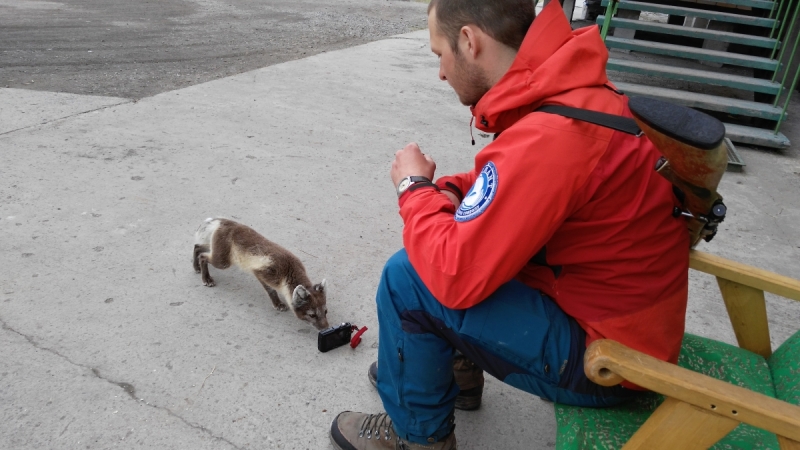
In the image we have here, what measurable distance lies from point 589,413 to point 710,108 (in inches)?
221

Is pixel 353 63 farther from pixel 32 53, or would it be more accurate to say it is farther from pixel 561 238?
pixel 561 238

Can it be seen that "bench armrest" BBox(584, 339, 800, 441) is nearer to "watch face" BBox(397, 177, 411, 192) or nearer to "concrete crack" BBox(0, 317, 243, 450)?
"watch face" BBox(397, 177, 411, 192)

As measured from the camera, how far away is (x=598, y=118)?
1641 millimetres

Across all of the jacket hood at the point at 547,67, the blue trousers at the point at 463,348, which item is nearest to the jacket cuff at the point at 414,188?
the blue trousers at the point at 463,348

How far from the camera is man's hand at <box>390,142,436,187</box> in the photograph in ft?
6.89

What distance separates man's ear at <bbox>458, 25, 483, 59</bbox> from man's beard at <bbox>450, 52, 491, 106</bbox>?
0.03 m

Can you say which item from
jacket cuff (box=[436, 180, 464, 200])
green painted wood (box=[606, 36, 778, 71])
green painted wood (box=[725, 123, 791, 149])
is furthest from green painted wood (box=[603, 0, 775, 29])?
jacket cuff (box=[436, 180, 464, 200])

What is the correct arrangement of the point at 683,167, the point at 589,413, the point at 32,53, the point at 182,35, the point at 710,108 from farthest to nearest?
the point at 182,35 < the point at 32,53 < the point at 710,108 < the point at 589,413 < the point at 683,167

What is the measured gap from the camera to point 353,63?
27.8ft

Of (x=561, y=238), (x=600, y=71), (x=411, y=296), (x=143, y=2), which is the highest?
(x=600, y=71)

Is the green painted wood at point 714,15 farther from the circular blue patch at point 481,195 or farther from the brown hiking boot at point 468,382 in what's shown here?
the circular blue patch at point 481,195

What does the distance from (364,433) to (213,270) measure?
176 cm

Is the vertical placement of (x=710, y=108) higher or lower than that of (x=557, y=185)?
lower

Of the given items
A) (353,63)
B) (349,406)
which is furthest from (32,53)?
(349,406)
